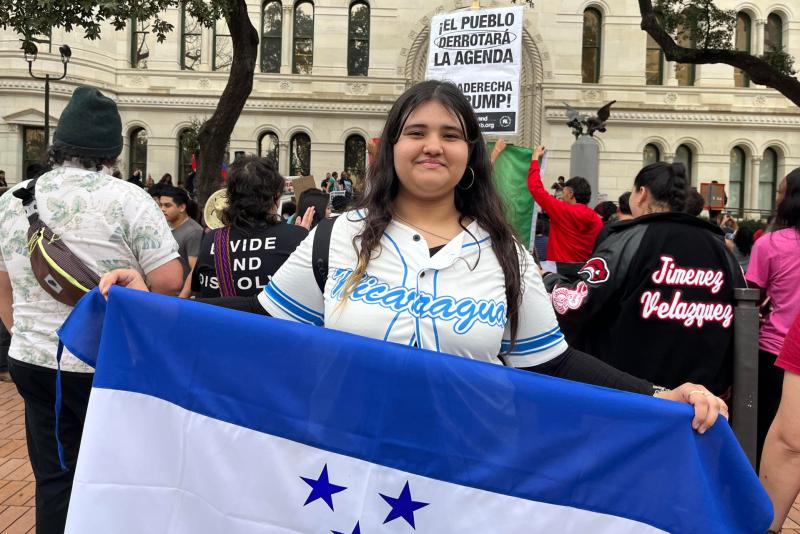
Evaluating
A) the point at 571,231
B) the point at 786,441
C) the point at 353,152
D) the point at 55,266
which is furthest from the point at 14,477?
the point at 353,152

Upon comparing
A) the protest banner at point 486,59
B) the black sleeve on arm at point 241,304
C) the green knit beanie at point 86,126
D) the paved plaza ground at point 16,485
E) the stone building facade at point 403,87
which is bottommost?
the paved plaza ground at point 16,485

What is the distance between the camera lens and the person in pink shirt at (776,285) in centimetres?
423

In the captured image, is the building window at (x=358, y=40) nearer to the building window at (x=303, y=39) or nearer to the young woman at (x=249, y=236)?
the building window at (x=303, y=39)

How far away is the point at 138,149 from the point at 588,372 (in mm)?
31894

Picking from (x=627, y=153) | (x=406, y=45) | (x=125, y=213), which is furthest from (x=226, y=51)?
(x=125, y=213)

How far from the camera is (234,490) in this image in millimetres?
2285

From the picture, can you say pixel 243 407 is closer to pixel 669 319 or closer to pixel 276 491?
pixel 276 491

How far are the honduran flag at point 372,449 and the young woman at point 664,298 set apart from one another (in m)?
1.70

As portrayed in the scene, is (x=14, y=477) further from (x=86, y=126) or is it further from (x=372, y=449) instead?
(x=372, y=449)

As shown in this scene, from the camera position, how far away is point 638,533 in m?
2.14

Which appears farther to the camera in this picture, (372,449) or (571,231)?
(571,231)

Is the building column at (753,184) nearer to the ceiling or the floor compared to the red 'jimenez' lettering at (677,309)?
nearer to the ceiling

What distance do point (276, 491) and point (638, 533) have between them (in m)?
1.14

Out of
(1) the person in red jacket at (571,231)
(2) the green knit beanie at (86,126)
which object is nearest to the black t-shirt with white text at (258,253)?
(2) the green knit beanie at (86,126)
